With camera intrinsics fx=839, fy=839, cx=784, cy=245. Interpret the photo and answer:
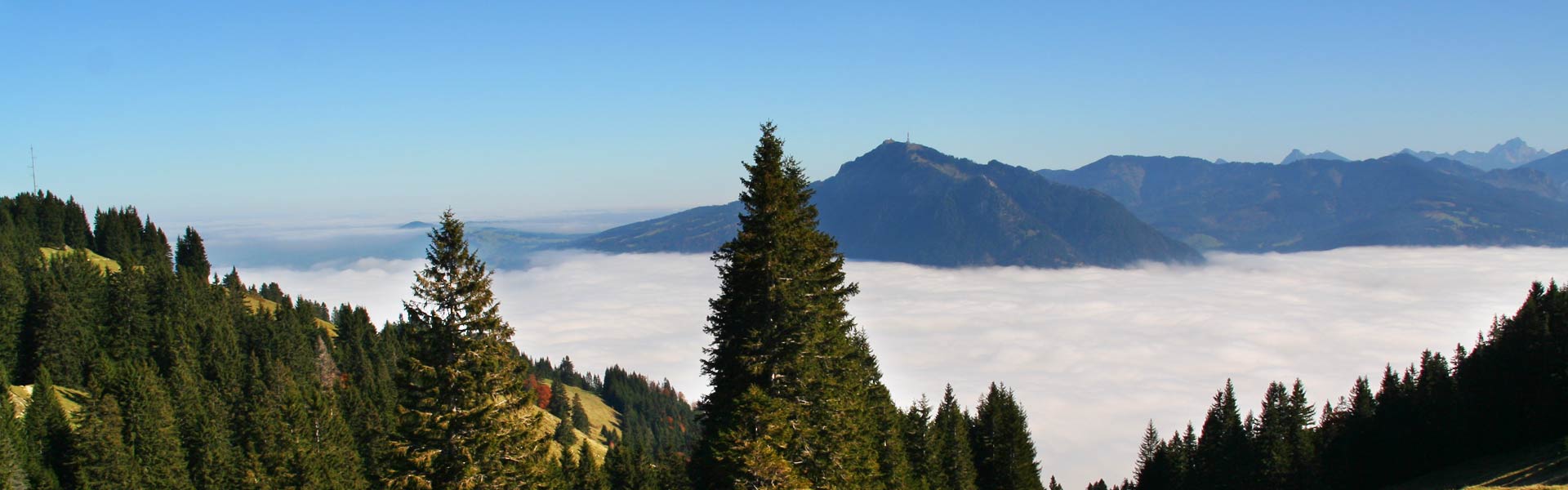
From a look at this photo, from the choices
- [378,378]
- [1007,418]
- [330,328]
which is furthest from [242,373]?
[1007,418]

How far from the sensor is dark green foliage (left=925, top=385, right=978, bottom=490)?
46.2 metres

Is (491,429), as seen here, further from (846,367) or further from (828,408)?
(846,367)

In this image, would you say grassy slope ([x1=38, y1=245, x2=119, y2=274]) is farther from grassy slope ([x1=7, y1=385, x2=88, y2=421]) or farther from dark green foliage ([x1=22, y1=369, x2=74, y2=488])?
dark green foliage ([x1=22, y1=369, x2=74, y2=488])

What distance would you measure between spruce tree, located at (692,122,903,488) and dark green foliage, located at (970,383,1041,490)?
33.1 metres

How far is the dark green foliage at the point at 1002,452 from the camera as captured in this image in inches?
2142

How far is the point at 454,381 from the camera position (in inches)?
805

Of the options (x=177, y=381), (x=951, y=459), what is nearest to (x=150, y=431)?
(x=177, y=381)

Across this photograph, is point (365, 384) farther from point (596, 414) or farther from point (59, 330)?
point (596, 414)

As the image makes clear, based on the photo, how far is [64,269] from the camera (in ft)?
255

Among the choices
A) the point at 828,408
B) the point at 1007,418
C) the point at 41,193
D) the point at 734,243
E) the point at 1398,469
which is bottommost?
the point at 1398,469

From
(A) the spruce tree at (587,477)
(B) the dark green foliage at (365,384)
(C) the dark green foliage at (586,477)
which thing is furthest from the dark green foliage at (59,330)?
(A) the spruce tree at (587,477)

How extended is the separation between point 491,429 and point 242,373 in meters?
72.8

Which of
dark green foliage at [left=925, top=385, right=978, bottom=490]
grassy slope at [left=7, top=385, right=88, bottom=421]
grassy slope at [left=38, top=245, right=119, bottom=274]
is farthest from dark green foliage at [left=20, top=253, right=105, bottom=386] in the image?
dark green foliage at [left=925, top=385, right=978, bottom=490]

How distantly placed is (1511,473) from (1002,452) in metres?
25.5
